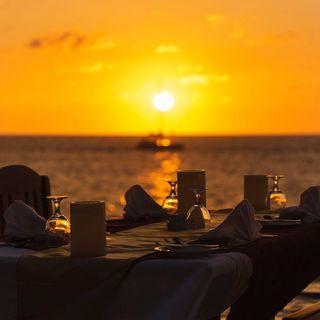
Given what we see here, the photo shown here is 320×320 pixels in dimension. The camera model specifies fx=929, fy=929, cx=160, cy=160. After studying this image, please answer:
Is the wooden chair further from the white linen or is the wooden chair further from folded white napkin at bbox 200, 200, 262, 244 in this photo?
the white linen

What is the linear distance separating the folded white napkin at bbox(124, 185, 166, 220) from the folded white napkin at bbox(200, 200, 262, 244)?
92cm

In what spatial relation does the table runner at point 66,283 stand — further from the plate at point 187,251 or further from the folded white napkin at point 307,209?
the folded white napkin at point 307,209

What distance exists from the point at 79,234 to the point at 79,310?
0.85 feet

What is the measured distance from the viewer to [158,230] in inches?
148

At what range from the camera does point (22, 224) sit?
3.39 meters

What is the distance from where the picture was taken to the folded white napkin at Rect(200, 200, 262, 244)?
328 cm

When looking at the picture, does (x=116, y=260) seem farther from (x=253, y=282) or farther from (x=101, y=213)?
(x=253, y=282)

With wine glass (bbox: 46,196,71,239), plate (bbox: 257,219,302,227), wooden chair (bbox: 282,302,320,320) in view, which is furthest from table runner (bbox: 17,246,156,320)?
plate (bbox: 257,219,302,227)

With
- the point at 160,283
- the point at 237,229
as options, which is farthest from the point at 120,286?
the point at 237,229

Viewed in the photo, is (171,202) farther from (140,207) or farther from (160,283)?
(160,283)

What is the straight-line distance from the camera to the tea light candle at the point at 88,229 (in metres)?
2.88

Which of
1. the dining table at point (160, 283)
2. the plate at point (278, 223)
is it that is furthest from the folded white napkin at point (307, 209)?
the dining table at point (160, 283)

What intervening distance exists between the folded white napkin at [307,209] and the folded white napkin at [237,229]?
79cm

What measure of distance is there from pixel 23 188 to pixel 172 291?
2003 mm
